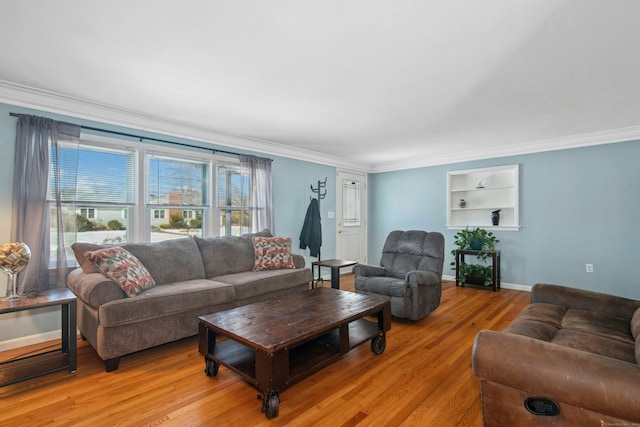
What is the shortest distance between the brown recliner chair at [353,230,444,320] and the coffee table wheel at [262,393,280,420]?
1837 mm

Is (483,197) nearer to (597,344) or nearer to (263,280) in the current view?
(597,344)

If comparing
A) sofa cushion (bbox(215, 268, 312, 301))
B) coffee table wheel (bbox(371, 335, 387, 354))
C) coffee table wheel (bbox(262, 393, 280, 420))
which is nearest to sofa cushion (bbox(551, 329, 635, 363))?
coffee table wheel (bbox(371, 335, 387, 354))

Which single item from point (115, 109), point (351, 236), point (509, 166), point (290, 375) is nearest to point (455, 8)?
point (290, 375)


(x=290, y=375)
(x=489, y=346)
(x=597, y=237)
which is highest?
(x=597, y=237)

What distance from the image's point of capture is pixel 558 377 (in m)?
1.29

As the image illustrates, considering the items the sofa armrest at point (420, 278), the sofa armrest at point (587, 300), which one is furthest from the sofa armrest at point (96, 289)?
the sofa armrest at point (587, 300)

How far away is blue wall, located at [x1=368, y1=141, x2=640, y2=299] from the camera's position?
414 centimetres

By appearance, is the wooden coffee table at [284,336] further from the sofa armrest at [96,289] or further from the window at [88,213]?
A: the window at [88,213]

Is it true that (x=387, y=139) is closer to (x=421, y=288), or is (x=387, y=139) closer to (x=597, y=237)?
(x=421, y=288)

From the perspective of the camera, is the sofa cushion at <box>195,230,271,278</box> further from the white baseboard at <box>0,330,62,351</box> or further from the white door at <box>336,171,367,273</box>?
the white door at <box>336,171,367,273</box>

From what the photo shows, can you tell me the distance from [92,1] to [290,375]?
2415mm

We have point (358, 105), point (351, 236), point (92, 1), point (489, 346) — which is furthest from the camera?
point (351, 236)

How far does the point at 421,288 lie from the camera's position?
3.38m

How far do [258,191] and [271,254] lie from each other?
3.72 ft
